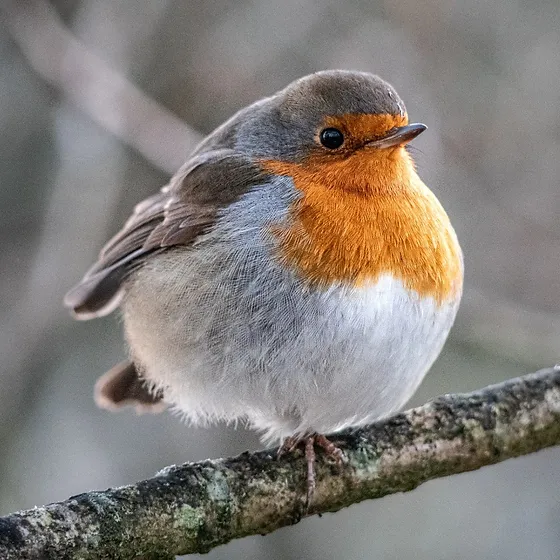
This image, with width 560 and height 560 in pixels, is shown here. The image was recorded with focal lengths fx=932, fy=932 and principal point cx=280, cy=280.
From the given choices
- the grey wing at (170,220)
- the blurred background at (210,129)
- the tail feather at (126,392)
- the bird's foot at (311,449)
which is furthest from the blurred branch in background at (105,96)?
the bird's foot at (311,449)

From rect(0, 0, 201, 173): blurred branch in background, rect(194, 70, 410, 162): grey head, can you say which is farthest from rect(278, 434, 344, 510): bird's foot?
rect(0, 0, 201, 173): blurred branch in background

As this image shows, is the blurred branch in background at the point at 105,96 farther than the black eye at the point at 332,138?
Yes

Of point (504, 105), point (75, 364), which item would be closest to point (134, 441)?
point (75, 364)

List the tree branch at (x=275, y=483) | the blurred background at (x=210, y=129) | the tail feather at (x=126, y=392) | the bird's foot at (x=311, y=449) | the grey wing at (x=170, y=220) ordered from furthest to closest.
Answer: the blurred background at (x=210, y=129) < the tail feather at (x=126, y=392) < the grey wing at (x=170, y=220) < the bird's foot at (x=311, y=449) < the tree branch at (x=275, y=483)

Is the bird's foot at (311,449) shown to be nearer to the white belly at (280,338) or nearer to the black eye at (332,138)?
the white belly at (280,338)

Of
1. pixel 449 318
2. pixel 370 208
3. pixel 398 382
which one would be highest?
pixel 370 208

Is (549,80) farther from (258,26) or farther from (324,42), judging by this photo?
(258,26)

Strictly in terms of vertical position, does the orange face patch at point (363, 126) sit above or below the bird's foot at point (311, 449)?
above

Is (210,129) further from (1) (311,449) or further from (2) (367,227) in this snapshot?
(1) (311,449)
